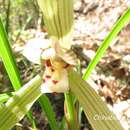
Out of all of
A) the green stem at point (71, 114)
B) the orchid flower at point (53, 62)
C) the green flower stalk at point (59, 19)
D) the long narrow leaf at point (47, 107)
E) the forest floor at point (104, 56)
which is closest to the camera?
the green flower stalk at point (59, 19)

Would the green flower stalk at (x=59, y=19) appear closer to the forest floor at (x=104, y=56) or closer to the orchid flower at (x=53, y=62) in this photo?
the orchid flower at (x=53, y=62)

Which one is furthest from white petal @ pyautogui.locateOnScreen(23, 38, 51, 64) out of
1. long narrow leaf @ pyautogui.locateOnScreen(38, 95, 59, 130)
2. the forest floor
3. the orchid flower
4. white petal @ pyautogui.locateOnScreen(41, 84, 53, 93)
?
the forest floor

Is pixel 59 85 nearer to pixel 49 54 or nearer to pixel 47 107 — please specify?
pixel 49 54

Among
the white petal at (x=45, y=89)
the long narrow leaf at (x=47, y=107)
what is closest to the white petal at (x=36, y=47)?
the white petal at (x=45, y=89)

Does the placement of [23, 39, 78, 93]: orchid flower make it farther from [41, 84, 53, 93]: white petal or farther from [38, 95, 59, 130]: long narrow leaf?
[38, 95, 59, 130]: long narrow leaf

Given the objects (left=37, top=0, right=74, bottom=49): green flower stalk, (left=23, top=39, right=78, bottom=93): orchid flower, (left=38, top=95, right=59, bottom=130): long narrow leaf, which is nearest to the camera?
(left=37, top=0, right=74, bottom=49): green flower stalk

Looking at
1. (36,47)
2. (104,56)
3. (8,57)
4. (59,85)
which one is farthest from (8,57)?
(104,56)
